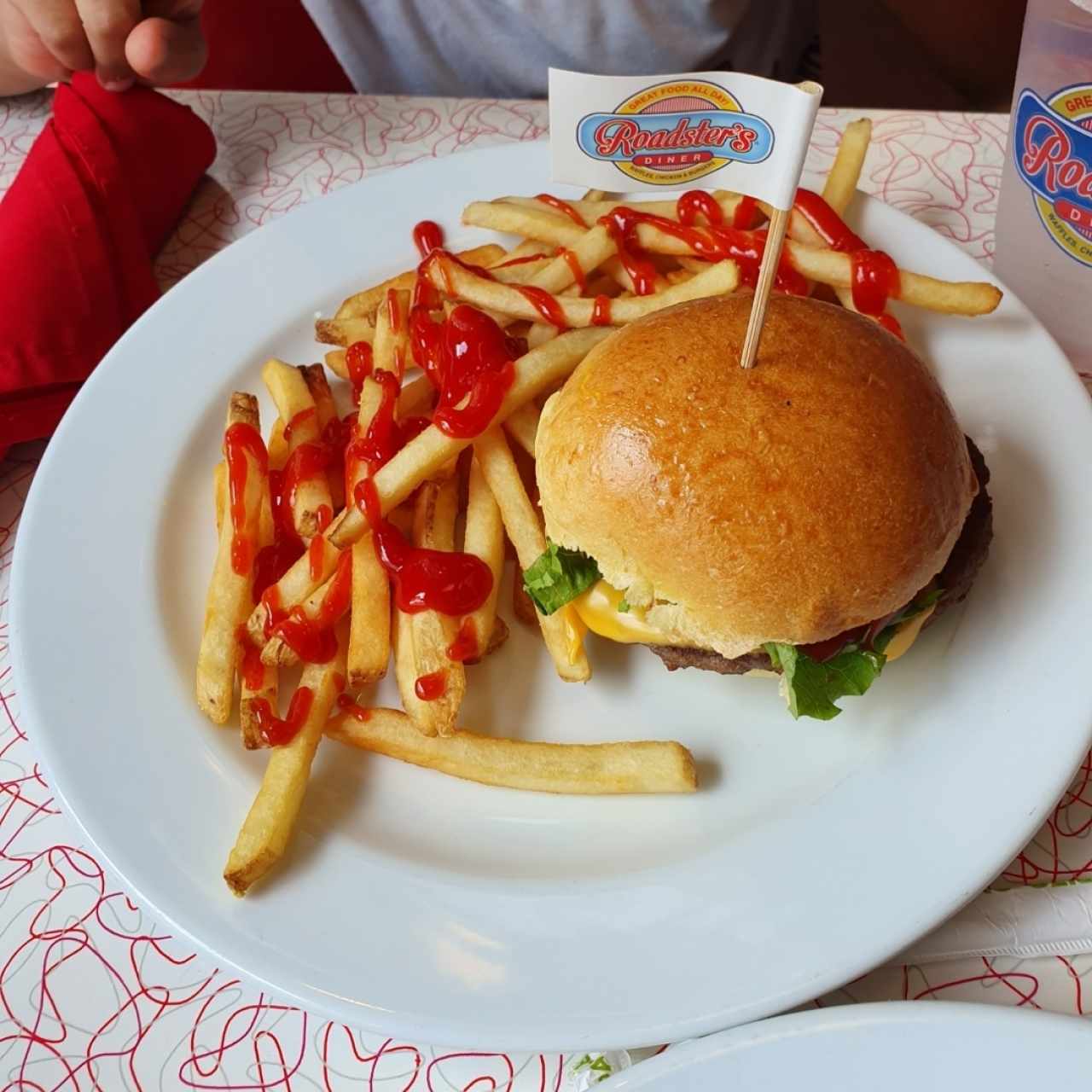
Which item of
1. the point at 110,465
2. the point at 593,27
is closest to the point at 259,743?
the point at 110,465

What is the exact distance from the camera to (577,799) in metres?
1.92

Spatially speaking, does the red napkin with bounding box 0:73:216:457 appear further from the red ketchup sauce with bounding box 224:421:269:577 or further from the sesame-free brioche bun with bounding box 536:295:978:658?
the sesame-free brioche bun with bounding box 536:295:978:658

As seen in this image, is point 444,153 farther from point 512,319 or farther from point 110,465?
point 110,465

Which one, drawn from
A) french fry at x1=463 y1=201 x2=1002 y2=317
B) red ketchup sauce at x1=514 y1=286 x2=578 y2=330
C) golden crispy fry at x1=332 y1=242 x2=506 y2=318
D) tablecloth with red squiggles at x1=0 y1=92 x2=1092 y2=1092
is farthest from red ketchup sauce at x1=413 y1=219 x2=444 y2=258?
tablecloth with red squiggles at x1=0 y1=92 x2=1092 y2=1092

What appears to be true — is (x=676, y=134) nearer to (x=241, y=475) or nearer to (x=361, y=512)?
(x=361, y=512)

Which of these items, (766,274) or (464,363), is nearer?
(766,274)

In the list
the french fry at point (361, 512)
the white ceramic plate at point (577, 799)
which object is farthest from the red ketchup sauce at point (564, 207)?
the white ceramic plate at point (577, 799)

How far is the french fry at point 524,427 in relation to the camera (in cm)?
214

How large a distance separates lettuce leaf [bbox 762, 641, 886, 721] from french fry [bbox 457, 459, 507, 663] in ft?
1.74

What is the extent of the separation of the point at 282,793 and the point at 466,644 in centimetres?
42

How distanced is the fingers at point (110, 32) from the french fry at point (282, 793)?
189 centimetres

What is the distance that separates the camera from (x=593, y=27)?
3.16m

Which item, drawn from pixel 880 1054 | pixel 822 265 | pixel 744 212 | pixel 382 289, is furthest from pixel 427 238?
pixel 880 1054

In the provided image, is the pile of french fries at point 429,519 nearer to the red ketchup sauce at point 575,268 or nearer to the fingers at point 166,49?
the red ketchup sauce at point 575,268
